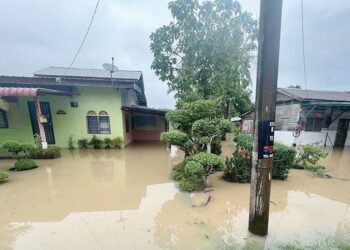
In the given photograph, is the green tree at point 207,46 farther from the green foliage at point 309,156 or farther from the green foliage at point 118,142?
the green foliage at point 118,142

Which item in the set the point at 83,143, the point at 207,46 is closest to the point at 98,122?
the point at 83,143

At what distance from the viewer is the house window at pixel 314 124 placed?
11508 millimetres

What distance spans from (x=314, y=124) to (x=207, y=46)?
9.10 metres

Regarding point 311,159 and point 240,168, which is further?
point 311,159

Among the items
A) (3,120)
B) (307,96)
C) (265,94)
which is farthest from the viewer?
(307,96)

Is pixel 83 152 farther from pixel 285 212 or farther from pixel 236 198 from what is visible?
pixel 285 212

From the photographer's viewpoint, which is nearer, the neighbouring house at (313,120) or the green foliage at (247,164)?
the green foliage at (247,164)

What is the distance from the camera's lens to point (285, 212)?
3699 mm

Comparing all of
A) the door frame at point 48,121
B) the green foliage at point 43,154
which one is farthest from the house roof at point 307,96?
Result: the door frame at point 48,121

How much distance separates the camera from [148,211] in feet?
12.3

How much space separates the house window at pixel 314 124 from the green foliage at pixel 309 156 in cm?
566

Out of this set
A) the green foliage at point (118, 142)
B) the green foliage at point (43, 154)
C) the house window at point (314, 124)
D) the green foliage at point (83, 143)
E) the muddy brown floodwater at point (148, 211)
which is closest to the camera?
the muddy brown floodwater at point (148, 211)

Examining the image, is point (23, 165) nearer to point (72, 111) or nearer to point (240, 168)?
point (72, 111)

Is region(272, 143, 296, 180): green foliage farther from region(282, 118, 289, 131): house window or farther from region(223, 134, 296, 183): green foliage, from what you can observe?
region(282, 118, 289, 131): house window
